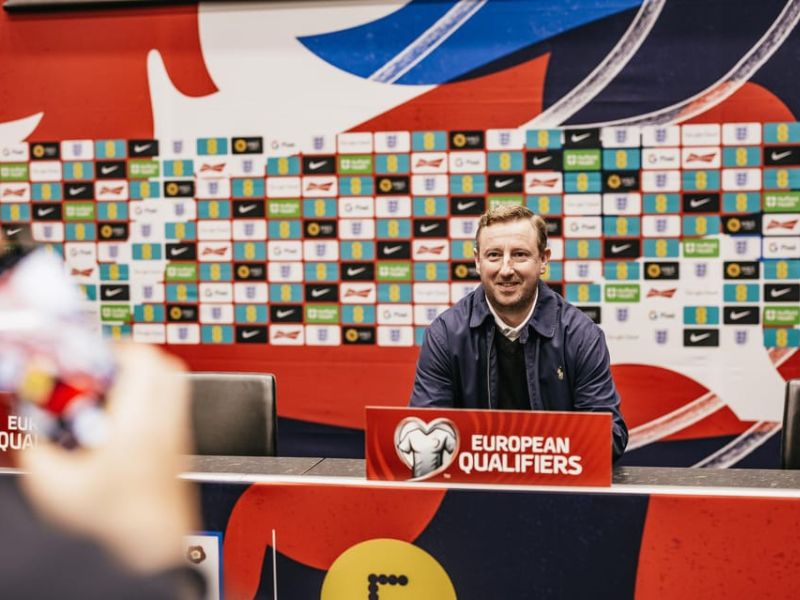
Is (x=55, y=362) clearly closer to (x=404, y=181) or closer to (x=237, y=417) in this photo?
(x=237, y=417)

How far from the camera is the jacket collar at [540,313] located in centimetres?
207

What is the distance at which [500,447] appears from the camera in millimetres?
1334

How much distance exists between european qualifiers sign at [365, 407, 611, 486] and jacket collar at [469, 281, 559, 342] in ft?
2.47

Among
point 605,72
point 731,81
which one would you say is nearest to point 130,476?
point 605,72

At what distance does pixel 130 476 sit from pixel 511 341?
1.65 m

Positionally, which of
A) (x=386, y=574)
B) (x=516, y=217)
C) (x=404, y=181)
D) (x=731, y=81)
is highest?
(x=731, y=81)

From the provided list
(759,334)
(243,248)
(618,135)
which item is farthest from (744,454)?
(243,248)

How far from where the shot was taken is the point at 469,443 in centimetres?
134

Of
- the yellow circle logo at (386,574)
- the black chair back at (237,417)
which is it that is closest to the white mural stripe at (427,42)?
the black chair back at (237,417)

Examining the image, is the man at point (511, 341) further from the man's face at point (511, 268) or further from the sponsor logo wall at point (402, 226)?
the sponsor logo wall at point (402, 226)

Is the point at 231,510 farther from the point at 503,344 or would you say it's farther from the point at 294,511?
the point at 503,344

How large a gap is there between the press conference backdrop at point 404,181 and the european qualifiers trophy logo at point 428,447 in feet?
6.23

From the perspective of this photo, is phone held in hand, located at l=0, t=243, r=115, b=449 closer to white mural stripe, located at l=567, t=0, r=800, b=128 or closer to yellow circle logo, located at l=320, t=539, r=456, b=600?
yellow circle logo, located at l=320, t=539, r=456, b=600

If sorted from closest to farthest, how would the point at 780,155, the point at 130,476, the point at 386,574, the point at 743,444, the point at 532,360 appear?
the point at 130,476 < the point at 386,574 < the point at 532,360 < the point at 780,155 < the point at 743,444
